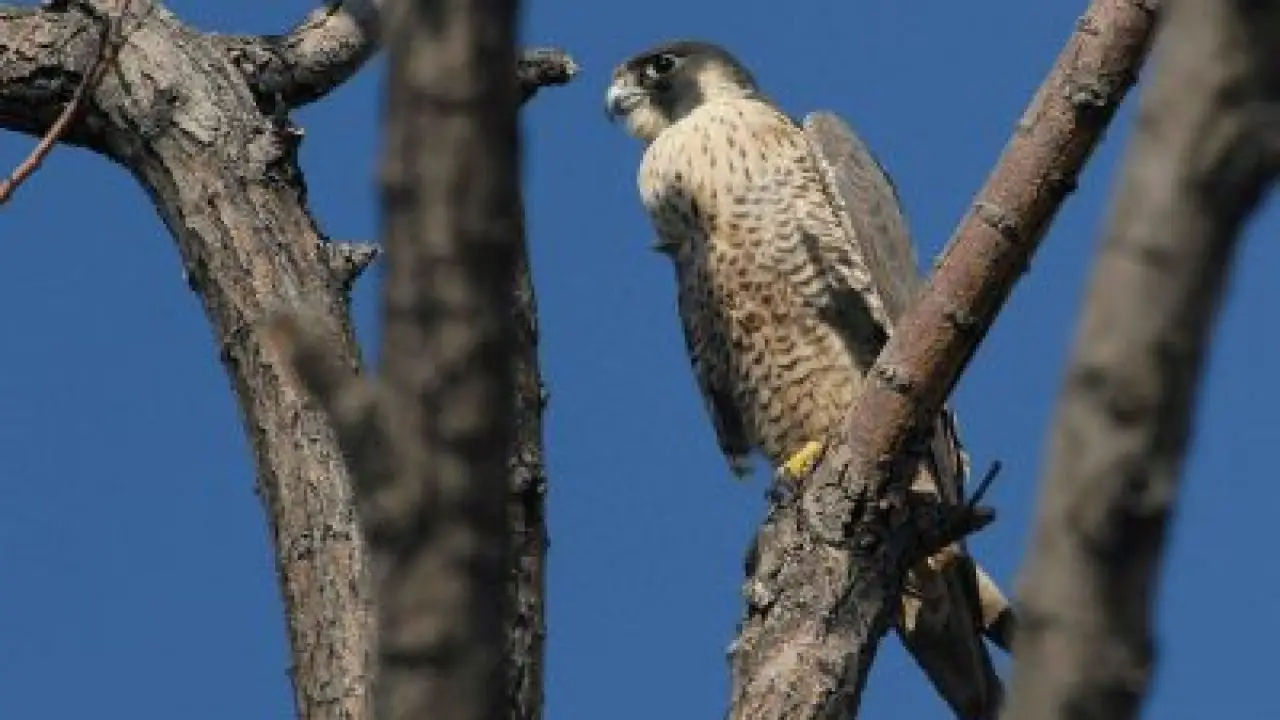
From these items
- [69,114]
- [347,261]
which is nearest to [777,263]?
[347,261]

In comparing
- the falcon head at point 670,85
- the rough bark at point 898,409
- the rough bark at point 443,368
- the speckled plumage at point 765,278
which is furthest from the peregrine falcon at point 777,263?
the rough bark at point 443,368

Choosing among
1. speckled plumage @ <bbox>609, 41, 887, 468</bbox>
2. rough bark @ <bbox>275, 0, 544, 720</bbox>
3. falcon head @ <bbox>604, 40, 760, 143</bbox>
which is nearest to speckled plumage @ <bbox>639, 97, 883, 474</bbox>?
speckled plumage @ <bbox>609, 41, 887, 468</bbox>

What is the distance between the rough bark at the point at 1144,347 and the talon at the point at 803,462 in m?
2.95

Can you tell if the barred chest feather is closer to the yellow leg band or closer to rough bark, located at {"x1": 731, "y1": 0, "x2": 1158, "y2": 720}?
the yellow leg band

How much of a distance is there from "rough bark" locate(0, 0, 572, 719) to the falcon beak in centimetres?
247

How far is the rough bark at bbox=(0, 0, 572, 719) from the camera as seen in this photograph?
4355mm

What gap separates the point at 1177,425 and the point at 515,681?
261 centimetres

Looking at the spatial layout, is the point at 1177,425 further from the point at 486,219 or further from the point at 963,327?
the point at 963,327

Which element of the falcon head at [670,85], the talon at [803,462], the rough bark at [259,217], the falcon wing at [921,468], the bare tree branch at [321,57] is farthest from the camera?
the falcon head at [670,85]

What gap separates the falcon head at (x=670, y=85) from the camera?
7934mm

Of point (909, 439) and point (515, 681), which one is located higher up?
point (909, 439)

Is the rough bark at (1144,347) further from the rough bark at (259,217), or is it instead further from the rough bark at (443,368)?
the rough bark at (259,217)

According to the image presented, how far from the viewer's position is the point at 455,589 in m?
1.75

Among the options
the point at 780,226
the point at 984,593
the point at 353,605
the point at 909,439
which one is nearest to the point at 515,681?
the point at 353,605
